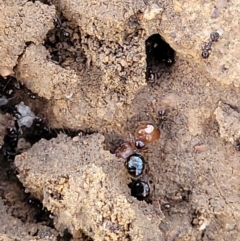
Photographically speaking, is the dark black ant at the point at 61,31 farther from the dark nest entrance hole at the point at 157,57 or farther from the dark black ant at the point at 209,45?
the dark black ant at the point at 209,45

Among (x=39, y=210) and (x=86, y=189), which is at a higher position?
(x=86, y=189)

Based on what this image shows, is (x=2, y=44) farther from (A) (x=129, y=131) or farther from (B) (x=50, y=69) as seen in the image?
(A) (x=129, y=131)

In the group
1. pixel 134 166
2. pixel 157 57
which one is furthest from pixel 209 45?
pixel 134 166

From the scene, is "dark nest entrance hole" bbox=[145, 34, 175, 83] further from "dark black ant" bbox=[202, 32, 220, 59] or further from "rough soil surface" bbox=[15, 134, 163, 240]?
"rough soil surface" bbox=[15, 134, 163, 240]

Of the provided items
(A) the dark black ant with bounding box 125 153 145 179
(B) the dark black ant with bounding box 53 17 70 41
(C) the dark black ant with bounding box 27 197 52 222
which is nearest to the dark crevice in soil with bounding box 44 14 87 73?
(B) the dark black ant with bounding box 53 17 70 41

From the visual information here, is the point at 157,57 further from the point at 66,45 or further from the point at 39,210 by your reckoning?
the point at 39,210

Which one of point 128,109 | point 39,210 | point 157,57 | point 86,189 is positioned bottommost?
point 39,210

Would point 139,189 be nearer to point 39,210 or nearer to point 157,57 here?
point 39,210

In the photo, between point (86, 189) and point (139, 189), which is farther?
point (139, 189)

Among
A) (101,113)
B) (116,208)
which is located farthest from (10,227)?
(101,113)
